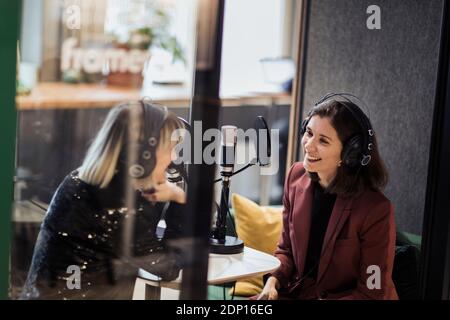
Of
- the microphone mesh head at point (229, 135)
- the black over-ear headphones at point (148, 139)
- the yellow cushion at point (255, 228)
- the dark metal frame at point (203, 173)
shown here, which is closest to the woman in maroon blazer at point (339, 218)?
the yellow cushion at point (255, 228)

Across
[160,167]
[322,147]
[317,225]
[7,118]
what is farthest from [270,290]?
[7,118]

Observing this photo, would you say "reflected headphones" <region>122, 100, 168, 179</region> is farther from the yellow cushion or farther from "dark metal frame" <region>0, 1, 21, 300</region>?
the yellow cushion

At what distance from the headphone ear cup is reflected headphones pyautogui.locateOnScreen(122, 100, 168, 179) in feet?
2.01

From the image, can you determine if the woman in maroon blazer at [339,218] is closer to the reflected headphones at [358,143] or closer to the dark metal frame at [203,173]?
the reflected headphones at [358,143]

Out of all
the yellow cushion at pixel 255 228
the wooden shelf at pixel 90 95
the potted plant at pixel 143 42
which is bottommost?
the yellow cushion at pixel 255 228

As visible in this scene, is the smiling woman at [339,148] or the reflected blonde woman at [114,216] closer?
the reflected blonde woman at [114,216]

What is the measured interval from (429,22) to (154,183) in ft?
3.73

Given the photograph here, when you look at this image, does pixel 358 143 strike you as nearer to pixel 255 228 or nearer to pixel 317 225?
pixel 317 225

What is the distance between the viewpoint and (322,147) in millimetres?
2318

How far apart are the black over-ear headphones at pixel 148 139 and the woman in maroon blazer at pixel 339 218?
1.84 ft

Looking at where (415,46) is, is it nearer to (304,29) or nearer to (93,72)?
(304,29)

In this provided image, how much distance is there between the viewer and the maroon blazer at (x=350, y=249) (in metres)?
2.29

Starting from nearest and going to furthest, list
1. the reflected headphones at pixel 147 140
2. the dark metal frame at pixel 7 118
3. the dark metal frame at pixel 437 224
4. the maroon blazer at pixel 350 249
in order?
1. the dark metal frame at pixel 7 118
2. the reflected headphones at pixel 147 140
3. the maroon blazer at pixel 350 249
4. the dark metal frame at pixel 437 224
